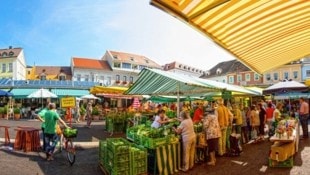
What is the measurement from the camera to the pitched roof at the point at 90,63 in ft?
203

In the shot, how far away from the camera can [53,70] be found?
64.2 meters

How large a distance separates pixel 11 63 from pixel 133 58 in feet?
80.1

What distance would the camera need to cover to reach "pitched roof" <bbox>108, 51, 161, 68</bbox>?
67.3 meters

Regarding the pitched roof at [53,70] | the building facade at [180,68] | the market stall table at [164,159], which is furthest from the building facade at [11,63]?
the market stall table at [164,159]

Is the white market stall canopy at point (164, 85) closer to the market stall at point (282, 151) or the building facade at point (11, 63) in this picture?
the market stall at point (282, 151)

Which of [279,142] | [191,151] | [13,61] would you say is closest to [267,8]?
[191,151]

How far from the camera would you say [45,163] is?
32.0 ft

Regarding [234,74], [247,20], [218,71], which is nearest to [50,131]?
[247,20]

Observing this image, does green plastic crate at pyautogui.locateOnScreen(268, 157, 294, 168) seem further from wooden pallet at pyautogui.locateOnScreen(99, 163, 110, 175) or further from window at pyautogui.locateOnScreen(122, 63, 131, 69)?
window at pyautogui.locateOnScreen(122, 63, 131, 69)

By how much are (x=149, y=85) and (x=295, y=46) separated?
625 cm

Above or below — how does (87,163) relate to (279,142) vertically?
below

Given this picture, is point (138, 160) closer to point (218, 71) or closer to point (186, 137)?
point (186, 137)

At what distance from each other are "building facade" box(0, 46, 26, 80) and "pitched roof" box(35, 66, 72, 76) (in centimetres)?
396

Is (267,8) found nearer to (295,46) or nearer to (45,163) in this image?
(295,46)
